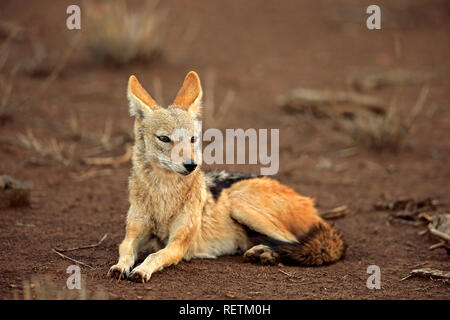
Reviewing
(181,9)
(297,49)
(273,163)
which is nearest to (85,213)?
(273,163)

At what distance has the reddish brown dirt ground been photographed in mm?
5039

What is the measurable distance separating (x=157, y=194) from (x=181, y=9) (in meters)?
12.3

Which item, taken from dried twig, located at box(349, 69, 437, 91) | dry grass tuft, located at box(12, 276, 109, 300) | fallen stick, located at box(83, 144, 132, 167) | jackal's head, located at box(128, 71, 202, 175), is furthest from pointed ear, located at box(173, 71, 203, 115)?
dried twig, located at box(349, 69, 437, 91)

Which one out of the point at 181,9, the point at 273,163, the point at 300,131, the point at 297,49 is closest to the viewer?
the point at 273,163

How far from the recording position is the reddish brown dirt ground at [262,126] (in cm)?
504

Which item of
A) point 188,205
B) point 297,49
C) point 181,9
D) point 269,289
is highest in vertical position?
point 181,9

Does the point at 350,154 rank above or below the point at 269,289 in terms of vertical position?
above

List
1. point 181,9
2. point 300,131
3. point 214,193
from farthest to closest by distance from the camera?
1. point 181,9
2. point 300,131
3. point 214,193

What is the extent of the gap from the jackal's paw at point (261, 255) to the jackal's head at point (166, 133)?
1.11m

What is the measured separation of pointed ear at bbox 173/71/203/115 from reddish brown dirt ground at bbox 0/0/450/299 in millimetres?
1562

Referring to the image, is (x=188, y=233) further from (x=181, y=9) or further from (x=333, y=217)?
(x=181, y=9)

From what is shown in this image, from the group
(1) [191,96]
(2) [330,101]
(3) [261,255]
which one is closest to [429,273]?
(3) [261,255]

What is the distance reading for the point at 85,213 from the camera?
6883 mm

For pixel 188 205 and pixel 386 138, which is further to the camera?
pixel 386 138
